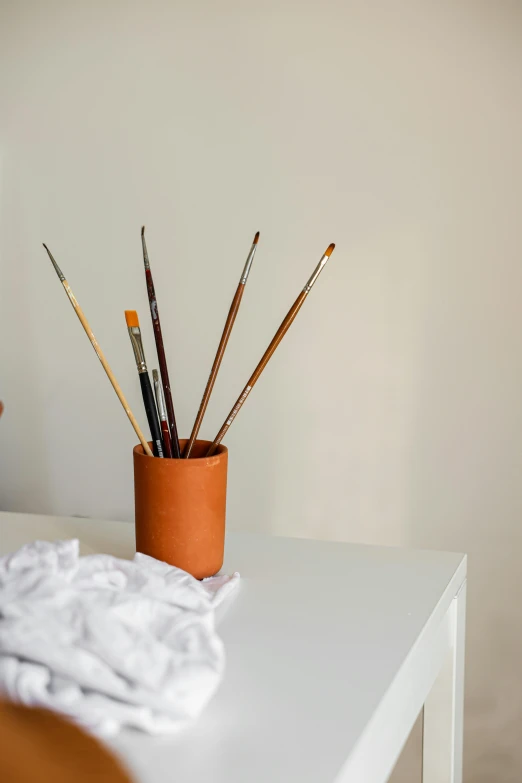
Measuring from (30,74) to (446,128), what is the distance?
1134 millimetres

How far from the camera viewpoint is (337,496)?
1.74 meters

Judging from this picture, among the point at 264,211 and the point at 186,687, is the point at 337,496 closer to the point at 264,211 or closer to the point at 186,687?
the point at 264,211

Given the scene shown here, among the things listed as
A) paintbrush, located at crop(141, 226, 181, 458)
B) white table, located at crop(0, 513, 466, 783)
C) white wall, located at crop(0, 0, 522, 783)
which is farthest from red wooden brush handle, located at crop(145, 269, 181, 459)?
white wall, located at crop(0, 0, 522, 783)

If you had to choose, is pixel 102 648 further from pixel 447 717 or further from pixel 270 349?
pixel 447 717

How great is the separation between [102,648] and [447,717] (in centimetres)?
48

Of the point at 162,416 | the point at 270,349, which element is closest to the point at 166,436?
the point at 162,416

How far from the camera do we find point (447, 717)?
2.60 feet

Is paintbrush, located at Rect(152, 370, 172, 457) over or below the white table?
over


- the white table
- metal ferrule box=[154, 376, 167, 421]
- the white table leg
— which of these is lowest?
the white table leg

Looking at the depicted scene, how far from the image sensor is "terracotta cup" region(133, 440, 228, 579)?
2.27 feet

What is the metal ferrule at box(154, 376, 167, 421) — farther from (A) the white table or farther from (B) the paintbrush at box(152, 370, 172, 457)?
(A) the white table

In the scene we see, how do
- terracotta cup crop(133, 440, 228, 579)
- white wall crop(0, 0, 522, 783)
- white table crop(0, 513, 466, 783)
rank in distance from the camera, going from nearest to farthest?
white table crop(0, 513, 466, 783)
terracotta cup crop(133, 440, 228, 579)
white wall crop(0, 0, 522, 783)

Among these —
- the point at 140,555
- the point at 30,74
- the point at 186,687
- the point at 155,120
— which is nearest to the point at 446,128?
the point at 155,120

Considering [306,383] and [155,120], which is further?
[155,120]
